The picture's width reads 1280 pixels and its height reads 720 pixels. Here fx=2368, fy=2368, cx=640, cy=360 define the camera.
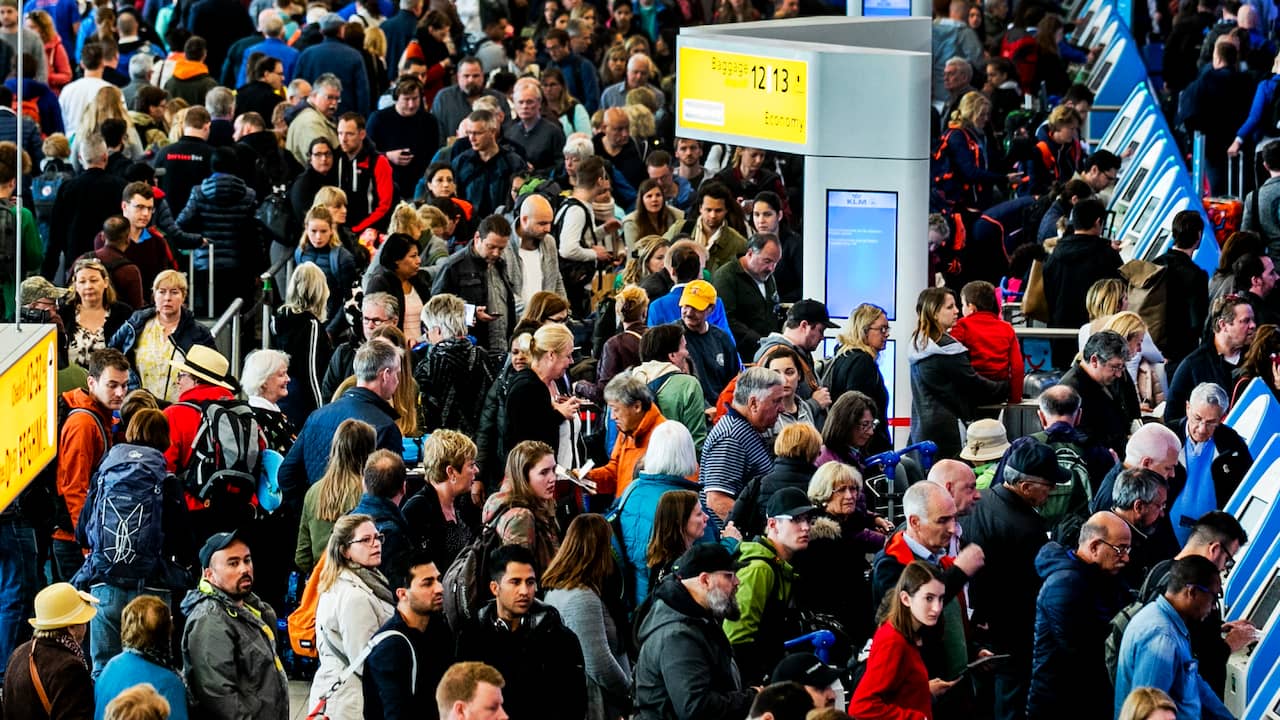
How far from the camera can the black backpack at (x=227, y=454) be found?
11.6 metres

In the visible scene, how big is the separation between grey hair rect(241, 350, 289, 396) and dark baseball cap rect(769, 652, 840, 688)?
433cm

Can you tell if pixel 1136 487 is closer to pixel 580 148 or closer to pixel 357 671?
pixel 357 671

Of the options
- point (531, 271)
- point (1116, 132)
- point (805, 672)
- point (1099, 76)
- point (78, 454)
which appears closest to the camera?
point (805, 672)

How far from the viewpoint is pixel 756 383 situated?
11367 mm

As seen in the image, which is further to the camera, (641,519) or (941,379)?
(941,379)

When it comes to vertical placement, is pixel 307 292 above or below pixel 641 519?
above

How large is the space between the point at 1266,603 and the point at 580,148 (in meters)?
7.29

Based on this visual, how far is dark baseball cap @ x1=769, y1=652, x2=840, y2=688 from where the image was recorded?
28.0ft

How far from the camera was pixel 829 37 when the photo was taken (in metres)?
14.7

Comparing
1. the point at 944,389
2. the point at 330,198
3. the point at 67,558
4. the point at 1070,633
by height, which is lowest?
the point at 67,558

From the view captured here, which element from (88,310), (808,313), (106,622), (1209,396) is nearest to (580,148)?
(88,310)

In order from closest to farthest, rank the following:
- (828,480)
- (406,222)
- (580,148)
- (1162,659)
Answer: (1162,659) → (828,480) → (406,222) → (580,148)

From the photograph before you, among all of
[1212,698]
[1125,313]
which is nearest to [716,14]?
[1125,313]

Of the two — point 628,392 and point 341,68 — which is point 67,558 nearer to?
point 628,392
